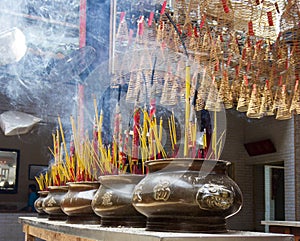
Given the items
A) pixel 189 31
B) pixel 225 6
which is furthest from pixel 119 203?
pixel 189 31

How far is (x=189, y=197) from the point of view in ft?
3.64

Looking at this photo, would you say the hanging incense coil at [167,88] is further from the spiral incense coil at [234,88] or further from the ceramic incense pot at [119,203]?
the ceramic incense pot at [119,203]

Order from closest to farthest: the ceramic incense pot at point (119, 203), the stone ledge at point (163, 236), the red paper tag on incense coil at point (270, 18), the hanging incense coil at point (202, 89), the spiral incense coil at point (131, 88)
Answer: the stone ledge at point (163, 236) → the ceramic incense pot at point (119, 203) → the spiral incense coil at point (131, 88) → the red paper tag on incense coil at point (270, 18) → the hanging incense coil at point (202, 89)

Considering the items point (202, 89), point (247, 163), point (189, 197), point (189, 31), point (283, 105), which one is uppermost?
point (189, 31)

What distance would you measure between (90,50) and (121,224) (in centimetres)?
276

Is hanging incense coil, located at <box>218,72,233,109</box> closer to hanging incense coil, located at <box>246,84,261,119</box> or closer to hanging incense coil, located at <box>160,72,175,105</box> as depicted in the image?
hanging incense coil, located at <box>246,84,261,119</box>

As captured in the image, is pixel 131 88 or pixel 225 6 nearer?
pixel 225 6

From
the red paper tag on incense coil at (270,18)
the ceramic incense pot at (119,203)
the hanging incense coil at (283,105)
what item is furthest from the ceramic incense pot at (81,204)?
the hanging incense coil at (283,105)

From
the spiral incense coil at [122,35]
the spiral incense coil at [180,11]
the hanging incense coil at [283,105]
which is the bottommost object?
the hanging incense coil at [283,105]

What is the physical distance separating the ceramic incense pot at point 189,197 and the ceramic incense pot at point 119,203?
0.70ft

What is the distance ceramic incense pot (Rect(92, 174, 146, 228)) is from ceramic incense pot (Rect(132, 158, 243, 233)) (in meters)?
0.21

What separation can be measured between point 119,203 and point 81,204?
372mm

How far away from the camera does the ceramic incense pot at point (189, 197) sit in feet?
3.63

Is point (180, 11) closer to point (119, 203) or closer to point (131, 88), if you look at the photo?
point (131, 88)
